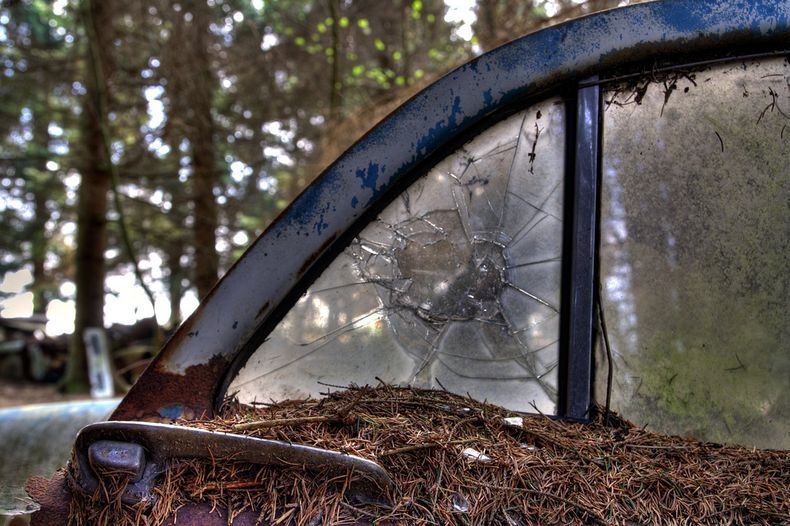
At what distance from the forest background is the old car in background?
574 cm

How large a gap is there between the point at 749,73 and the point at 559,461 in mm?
1203

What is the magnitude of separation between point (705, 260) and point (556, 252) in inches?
16.6

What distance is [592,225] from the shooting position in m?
1.71

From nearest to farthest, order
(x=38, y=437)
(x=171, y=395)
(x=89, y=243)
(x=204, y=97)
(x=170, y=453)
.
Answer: (x=170, y=453) < (x=171, y=395) < (x=38, y=437) < (x=204, y=97) < (x=89, y=243)

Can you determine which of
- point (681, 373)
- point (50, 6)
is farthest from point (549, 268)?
point (50, 6)

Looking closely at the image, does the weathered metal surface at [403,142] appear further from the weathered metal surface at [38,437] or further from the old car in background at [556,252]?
the weathered metal surface at [38,437]

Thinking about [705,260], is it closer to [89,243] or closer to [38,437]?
[38,437]

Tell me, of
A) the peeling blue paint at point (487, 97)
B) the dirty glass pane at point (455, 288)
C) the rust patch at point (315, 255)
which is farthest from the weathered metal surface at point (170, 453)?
the peeling blue paint at point (487, 97)

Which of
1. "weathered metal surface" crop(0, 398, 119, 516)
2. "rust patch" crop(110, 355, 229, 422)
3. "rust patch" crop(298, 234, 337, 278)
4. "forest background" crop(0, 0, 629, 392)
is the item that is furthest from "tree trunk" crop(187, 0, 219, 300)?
"rust patch" crop(298, 234, 337, 278)

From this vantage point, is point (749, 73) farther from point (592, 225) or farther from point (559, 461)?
point (559, 461)

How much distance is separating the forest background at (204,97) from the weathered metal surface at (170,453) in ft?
20.5

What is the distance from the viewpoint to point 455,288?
178 cm

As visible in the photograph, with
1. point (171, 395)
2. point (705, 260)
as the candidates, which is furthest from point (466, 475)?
point (705, 260)

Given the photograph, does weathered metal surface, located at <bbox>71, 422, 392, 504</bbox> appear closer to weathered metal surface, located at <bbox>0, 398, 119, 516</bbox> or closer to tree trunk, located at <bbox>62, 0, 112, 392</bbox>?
weathered metal surface, located at <bbox>0, 398, 119, 516</bbox>
